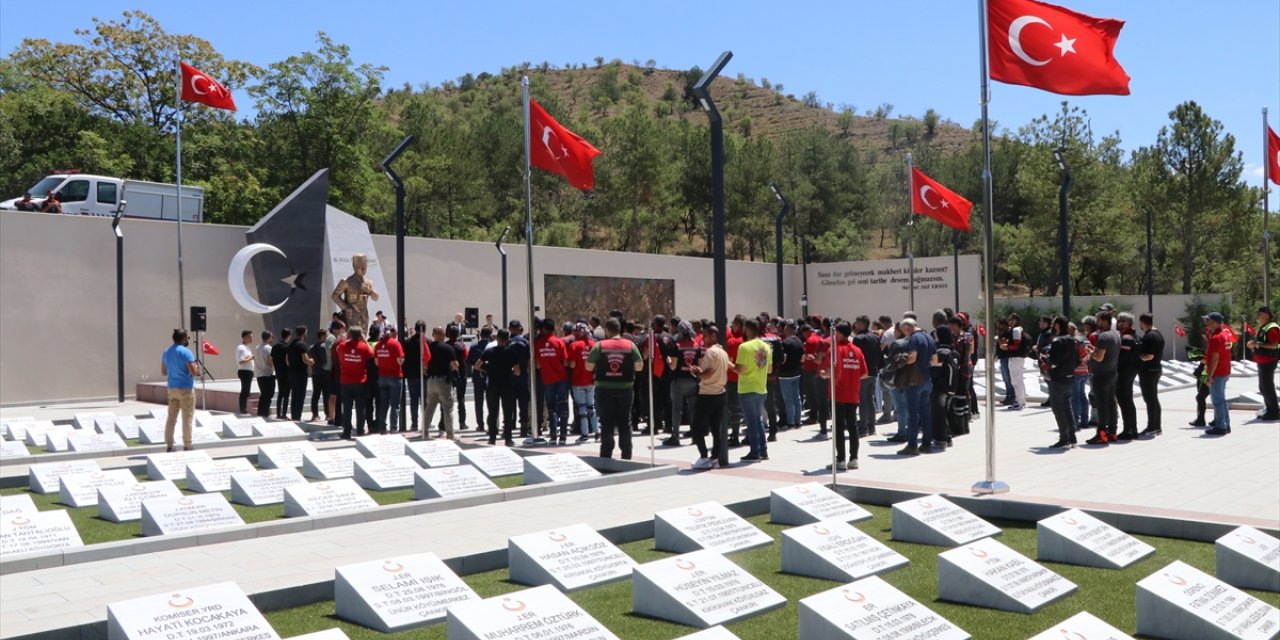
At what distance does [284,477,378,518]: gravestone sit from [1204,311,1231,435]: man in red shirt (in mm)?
11211

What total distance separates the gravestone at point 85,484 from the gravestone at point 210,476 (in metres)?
0.72

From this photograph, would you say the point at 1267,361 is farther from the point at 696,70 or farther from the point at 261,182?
the point at 696,70

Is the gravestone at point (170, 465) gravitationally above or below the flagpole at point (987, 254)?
below

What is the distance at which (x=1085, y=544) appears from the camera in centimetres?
719

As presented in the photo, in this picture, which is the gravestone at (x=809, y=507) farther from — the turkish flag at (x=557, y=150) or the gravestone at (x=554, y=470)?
the turkish flag at (x=557, y=150)

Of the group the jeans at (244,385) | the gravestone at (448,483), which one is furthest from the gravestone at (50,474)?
the jeans at (244,385)

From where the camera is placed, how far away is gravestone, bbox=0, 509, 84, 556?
7.75 meters

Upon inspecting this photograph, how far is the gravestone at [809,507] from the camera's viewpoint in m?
8.79

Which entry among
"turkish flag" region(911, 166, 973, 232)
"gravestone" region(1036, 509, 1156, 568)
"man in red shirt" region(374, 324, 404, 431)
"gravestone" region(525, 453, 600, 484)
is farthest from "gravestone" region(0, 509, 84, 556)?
"turkish flag" region(911, 166, 973, 232)

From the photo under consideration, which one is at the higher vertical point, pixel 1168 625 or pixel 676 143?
pixel 676 143

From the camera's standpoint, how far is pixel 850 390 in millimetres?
12211

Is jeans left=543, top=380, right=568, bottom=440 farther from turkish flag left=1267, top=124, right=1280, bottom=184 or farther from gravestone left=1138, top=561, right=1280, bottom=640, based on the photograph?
turkish flag left=1267, top=124, right=1280, bottom=184

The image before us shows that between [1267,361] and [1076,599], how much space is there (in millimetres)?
11780

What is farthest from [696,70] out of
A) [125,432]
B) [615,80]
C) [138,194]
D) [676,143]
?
[125,432]
